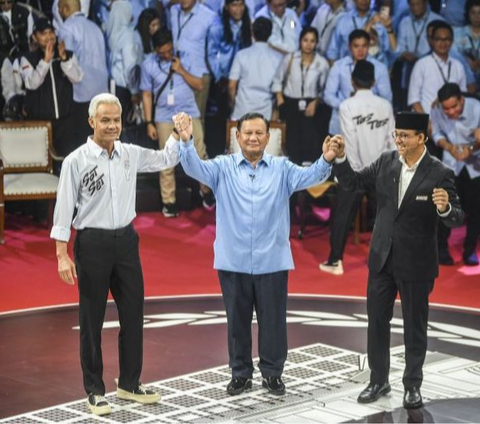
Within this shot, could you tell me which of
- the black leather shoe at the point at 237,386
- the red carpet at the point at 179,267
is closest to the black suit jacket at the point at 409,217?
the black leather shoe at the point at 237,386

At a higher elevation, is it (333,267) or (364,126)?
(364,126)

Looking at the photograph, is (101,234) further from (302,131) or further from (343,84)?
(302,131)

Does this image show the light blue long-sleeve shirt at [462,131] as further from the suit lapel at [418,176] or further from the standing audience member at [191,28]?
the suit lapel at [418,176]

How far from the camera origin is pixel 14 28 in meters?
12.4

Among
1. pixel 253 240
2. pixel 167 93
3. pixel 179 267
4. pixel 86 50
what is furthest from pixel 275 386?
pixel 86 50

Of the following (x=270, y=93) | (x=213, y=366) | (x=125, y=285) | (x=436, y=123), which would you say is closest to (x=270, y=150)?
(x=270, y=93)

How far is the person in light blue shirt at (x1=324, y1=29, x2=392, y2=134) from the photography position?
11.9 metres

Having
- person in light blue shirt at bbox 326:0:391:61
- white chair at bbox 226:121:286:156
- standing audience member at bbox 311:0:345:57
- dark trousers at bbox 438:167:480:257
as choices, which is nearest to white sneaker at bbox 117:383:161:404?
dark trousers at bbox 438:167:480:257

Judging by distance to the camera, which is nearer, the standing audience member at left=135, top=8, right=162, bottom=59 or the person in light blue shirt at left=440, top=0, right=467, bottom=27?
the standing audience member at left=135, top=8, right=162, bottom=59

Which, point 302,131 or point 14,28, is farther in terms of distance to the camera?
point 302,131

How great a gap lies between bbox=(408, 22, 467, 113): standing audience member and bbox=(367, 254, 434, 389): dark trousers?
5560 millimetres

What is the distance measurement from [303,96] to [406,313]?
6.05 meters

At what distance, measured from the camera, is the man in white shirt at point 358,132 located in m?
10.7

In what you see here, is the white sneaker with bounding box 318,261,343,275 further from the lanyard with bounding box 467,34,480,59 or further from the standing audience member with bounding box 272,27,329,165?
the lanyard with bounding box 467,34,480,59
